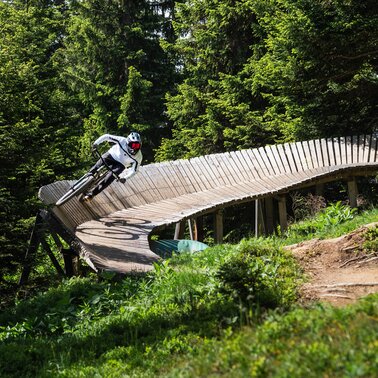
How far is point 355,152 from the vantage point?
14742 millimetres

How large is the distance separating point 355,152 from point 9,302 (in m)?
9.20

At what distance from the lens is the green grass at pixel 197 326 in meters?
3.47

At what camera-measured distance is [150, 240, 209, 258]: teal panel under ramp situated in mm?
11281

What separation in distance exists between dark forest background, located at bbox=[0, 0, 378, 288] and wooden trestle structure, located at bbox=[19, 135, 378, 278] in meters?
1.19

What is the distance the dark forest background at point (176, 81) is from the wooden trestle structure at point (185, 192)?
1.19 m

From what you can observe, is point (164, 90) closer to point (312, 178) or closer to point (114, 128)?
point (114, 128)

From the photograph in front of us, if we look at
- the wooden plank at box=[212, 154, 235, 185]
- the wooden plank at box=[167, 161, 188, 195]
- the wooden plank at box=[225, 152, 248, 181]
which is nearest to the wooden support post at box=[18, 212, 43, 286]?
the wooden plank at box=[167, 161, 188, 195]

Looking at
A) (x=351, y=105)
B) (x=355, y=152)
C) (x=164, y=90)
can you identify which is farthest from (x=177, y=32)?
(x=355, y=152)

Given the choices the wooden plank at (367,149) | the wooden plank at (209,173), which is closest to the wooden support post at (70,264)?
the wooden plank at (209,173)

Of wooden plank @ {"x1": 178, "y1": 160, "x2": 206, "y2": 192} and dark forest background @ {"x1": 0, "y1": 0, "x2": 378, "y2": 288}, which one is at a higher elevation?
dark forest background @ {"x1": 0, "y1": 0, "x2": 378, "y2": 288}

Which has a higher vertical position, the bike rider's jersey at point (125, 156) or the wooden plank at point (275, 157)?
the bike rider's jersey at point (125, 156)

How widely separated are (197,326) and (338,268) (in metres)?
2.09

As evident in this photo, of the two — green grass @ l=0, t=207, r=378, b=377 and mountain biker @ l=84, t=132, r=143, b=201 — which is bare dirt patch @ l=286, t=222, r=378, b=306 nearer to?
green grass @ l=0, t=207, r=378, b=377

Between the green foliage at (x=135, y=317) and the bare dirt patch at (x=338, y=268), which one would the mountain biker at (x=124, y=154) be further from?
the bare dirt patch at (x=338, y=268)
